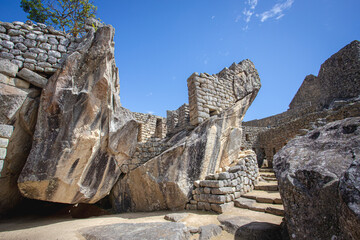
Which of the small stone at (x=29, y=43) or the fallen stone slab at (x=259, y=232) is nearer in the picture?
the fallen stone slab at (x=259, y=232)

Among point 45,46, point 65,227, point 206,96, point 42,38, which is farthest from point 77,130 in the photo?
point 206,96

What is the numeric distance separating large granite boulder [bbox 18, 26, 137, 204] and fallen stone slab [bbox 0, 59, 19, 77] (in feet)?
2.51

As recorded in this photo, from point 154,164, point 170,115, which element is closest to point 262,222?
point 154,164

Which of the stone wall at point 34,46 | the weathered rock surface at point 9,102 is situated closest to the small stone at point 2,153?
the weathered rock surface at point 9,102

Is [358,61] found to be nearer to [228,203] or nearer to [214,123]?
[214,123]

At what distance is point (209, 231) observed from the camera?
11.4 feet

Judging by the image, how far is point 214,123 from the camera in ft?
20.3

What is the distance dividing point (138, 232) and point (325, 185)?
3.09m

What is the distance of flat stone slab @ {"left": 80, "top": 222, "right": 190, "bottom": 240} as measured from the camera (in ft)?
9.96

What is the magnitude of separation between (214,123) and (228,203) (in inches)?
102

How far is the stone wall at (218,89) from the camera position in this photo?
6555 millimetres

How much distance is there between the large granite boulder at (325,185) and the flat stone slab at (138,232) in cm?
185

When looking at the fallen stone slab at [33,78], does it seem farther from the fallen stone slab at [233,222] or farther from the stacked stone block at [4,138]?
the fallen stone slab at [233,222]

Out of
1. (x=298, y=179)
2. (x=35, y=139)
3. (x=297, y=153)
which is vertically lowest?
(x=298, y=179)
